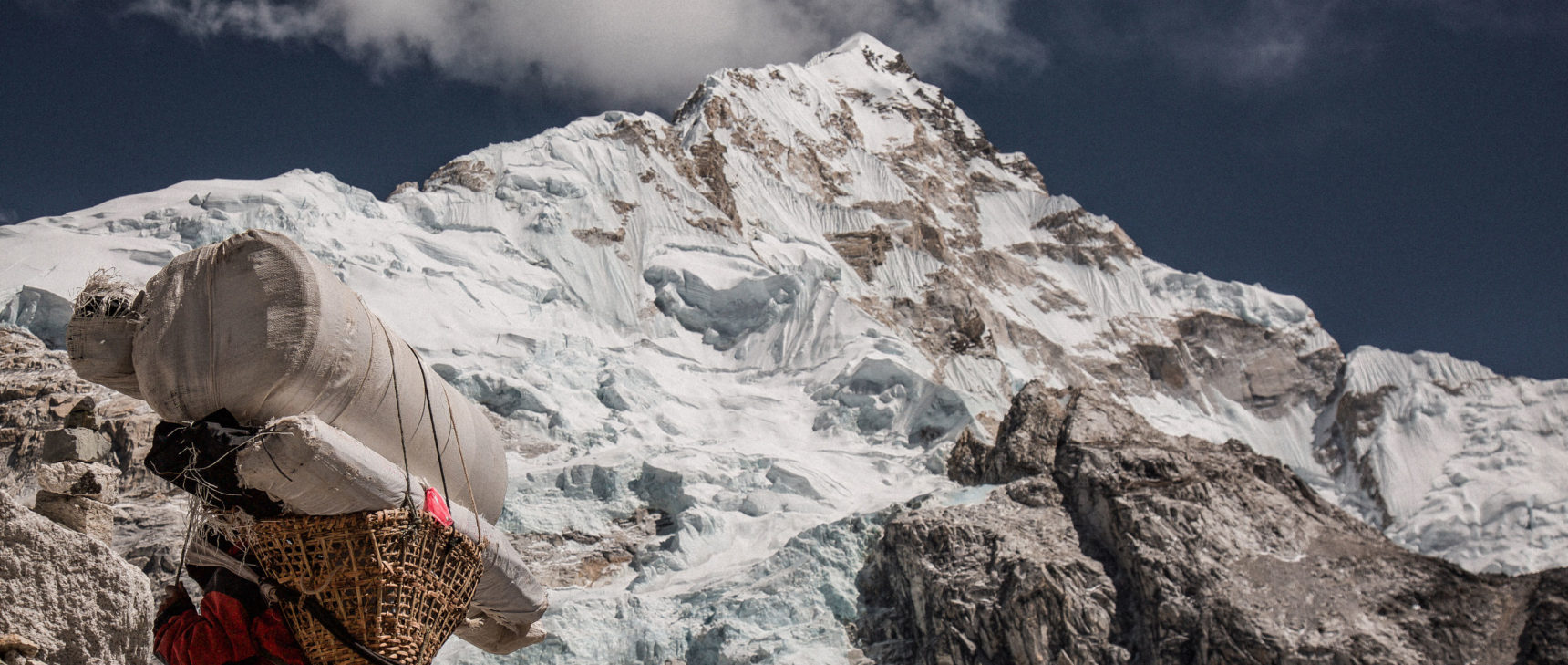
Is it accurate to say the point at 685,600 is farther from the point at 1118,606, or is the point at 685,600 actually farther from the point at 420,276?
the point at 420,276

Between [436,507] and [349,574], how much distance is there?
1.58 feet

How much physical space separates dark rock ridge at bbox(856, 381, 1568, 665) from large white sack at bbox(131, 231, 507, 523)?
31.9m

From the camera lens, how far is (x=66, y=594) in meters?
4.45

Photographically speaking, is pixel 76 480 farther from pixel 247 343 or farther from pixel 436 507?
pixel 436 507

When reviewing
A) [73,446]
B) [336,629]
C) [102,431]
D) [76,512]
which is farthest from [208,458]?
[102,431]

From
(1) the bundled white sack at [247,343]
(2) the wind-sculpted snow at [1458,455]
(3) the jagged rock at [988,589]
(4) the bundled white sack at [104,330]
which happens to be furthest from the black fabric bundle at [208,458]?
(2) the wind-sculpted snow at [1458,455]

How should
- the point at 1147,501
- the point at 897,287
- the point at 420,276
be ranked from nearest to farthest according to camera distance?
1. the point at 1147,501
2. the point at 420,276
3. the point at 897,287

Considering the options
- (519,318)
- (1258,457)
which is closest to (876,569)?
(1258,457)

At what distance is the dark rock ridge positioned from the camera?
34.4 m

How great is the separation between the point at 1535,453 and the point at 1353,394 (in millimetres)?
13288

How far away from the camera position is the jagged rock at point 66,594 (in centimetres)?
430

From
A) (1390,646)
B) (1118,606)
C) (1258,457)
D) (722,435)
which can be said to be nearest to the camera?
(1390,646)

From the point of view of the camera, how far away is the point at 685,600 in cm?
4112

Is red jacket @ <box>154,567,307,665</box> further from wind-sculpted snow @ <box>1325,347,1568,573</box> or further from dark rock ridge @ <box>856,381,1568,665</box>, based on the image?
wind-sculpted snow @ <box>1325,347,1568,573</box>
